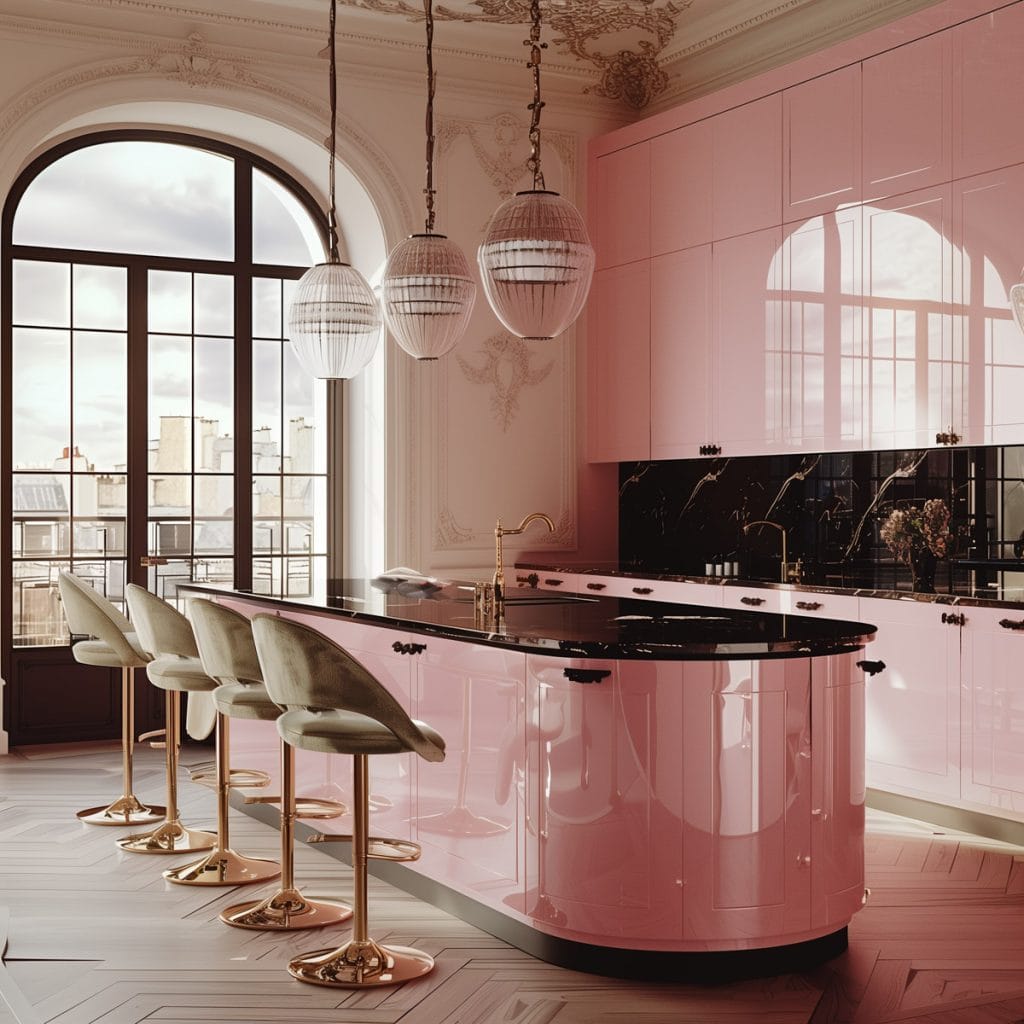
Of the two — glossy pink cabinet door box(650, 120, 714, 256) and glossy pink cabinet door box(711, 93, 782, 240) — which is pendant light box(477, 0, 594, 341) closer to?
glossy pink cabinet door box(711, 93, 782, 240)

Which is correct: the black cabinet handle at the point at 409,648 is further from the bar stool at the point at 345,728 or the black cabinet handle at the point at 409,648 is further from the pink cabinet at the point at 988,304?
the pink cabinet at the point at 988,304

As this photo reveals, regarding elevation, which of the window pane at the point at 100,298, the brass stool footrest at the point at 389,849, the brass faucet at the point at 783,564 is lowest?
the brass stool footrest at the point at 389,849

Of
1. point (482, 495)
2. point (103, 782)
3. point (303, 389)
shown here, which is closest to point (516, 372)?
point (482, 495)

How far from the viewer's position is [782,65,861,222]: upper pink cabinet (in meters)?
5.97

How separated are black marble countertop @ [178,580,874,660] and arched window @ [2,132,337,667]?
244 centimetres

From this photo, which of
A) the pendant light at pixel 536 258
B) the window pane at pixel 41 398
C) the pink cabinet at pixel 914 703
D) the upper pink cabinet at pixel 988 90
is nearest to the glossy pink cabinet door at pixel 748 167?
the upper pink cabinet at pixel 988 90

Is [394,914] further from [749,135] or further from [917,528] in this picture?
[749,135]

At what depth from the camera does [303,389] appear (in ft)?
24.9

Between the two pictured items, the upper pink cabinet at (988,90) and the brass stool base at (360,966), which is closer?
the brass stool base at (360,966)

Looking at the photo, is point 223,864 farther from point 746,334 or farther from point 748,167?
point 748,167

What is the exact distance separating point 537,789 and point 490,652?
0.43 meters

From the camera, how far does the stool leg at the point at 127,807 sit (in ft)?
17.3

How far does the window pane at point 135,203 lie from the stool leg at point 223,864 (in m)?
3.48

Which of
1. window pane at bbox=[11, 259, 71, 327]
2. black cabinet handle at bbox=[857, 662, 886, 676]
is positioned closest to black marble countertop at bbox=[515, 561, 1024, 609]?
black cabinet handle at bbox=[857, 662, 886, 676]
